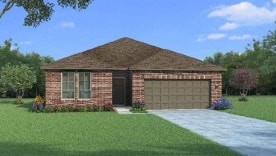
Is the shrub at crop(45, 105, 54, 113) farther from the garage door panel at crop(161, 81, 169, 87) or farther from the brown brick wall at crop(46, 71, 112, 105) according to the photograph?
the garage door panel at crop(161, 81, 169, 87)

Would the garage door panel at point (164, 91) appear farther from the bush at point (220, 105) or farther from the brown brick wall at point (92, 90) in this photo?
the brown brick wall at point (92, 90)

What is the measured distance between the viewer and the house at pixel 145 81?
28.2 metres

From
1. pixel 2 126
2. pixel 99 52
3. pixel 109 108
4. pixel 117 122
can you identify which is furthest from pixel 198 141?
pixel 99 52

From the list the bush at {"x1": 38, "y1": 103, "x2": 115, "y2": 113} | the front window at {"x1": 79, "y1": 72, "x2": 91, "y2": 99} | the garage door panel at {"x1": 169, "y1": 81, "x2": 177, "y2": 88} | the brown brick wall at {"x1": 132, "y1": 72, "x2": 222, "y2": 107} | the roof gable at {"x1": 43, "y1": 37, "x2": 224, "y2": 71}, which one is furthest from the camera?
the garage door panel at {"x1": 169, "y1": 81, "x2": 177, "y2": 88}

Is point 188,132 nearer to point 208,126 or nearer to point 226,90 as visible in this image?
point 208,126

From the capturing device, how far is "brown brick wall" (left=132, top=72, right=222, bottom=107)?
2891 cm

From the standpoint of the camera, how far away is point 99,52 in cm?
3444

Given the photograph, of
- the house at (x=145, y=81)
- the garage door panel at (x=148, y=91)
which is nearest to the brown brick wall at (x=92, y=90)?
the house at (x=145, y=81)

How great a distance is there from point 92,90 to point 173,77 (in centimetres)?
558

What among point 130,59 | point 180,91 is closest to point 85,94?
point 130,59

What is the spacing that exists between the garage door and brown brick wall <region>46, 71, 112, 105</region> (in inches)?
108

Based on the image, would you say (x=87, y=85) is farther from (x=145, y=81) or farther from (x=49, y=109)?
(x=145, y=81)

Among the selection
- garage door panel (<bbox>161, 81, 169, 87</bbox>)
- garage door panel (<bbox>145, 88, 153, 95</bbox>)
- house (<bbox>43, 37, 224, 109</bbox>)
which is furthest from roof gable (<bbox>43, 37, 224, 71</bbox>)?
garage door panel (<bbox>145, 88, 153, 95</bbox>)

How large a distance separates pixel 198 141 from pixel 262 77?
2085 inches
